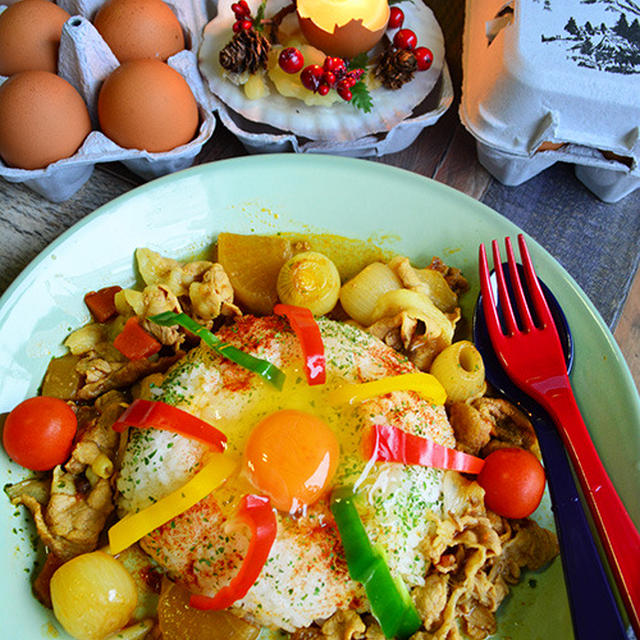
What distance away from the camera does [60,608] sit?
5.42ft

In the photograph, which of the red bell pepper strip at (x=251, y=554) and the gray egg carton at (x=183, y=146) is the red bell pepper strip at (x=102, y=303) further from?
the red bell pepper strip at (x=251, y=554)

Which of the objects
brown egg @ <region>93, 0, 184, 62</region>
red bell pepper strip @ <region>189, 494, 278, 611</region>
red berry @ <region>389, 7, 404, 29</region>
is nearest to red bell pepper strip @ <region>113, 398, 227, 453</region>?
red bell pepper strip @ <region>189, 494, 278, 611</region>

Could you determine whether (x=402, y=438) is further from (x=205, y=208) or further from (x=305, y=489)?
(x=205, y=208)

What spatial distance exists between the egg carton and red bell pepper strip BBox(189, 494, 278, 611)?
1.23 metres

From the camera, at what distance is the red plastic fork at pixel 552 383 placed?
5.25 ft

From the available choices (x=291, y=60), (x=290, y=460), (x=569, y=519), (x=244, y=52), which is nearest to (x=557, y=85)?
(x=291, y=60)

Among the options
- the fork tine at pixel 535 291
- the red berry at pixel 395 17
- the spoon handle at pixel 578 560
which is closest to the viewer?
the spoon handle at pixel 578 560

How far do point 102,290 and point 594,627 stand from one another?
1684 mm

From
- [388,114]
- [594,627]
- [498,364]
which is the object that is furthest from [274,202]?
[594,627]

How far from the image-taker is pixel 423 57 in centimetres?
237

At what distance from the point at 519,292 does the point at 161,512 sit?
1.23 metres

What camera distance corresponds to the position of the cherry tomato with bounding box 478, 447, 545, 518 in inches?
69.9

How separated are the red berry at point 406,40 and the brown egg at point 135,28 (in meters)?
0.85

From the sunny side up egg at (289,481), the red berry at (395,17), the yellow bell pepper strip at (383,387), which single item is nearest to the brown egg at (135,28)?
the red berry at (395,17)
